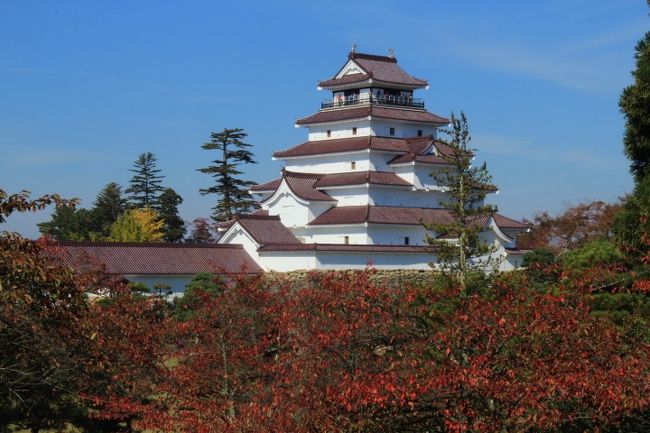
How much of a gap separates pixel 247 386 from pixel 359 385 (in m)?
5.33

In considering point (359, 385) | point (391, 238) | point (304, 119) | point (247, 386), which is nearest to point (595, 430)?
point (359, 385)

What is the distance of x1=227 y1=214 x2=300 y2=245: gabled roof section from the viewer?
48.6 meters

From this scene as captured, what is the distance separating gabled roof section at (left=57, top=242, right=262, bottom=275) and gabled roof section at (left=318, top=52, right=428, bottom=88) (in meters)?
13.2

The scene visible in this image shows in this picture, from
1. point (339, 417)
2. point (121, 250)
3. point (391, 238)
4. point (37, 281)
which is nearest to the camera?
point (37, 281)

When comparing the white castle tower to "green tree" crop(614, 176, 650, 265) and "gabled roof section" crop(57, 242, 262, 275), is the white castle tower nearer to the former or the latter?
"gabled roof section" crop(57, 242, 262, 275)

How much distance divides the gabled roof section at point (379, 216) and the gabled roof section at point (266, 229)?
55.9 inches

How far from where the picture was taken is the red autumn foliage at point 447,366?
35.8ft

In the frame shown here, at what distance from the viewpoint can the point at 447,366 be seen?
36.5 ft

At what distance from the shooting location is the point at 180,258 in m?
44.9

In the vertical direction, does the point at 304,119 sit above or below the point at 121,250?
above

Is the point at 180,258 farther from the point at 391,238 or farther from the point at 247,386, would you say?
the point at 247,386

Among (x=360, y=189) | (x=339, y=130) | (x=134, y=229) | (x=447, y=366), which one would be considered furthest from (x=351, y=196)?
(x=447, y=366)

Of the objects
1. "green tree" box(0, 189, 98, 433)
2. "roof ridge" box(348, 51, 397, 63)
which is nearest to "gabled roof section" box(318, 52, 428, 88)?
"roof ridge" box(348, 51, 397, 63)

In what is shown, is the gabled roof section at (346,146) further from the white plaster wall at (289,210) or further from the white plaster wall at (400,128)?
the white plaster wall at (289,210)
